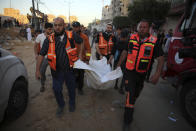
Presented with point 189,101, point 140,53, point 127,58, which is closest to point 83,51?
point 127,58

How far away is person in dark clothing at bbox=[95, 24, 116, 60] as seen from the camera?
13.1 feet

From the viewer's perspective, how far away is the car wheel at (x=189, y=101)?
8.47 feet

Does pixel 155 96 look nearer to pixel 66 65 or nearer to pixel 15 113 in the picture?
pixel 66 65

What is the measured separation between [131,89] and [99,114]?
984mm

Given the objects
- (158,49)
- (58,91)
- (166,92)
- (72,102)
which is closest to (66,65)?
(58,91)

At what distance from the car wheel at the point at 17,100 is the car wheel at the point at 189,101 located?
11.1 feet

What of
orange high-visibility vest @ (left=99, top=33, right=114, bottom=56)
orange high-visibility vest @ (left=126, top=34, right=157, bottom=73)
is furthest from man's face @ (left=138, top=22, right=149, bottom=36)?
orange high-visibility vest @ (left=99, top=33, right=114, bottom=56)

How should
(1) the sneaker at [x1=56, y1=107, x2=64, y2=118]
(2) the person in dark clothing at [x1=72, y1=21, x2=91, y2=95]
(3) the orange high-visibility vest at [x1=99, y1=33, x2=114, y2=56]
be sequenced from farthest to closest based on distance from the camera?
(3) the orange high-visibility vest at [x1=99, y1=33, x2=114, y2=56] < (2) the person in dark clothing at [x1=72, y1=21, x2=91, y2=95] < (1) the sneaker at [x1=56, y1=107, x2=64, y2=118]

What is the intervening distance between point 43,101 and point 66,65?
138 centimetres

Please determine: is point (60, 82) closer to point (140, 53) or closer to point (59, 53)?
point (59, 53)

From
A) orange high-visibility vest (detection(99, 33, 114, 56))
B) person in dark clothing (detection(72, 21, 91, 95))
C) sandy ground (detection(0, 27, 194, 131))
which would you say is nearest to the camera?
sandy ground (detection(0, 27, 194, 131))

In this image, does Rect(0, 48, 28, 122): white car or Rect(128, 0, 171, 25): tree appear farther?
Rect(128, 0, 171, 25): tree

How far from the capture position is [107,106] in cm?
323

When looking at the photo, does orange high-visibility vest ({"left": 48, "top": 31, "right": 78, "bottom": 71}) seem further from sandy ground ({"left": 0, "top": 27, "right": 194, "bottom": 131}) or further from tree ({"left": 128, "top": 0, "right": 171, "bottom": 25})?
tree ({"left": 128, "top": 0, "right": 171, "bottom": 25})
